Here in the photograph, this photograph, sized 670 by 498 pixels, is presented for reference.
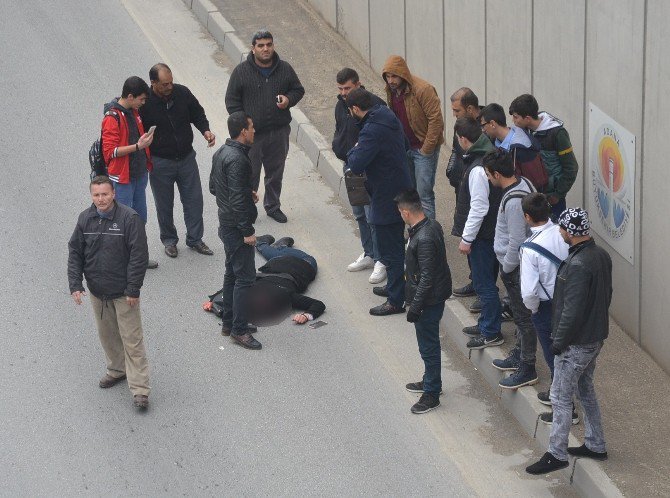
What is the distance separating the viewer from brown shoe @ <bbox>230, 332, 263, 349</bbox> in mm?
9695

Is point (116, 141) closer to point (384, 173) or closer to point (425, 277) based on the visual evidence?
point (384, 173)

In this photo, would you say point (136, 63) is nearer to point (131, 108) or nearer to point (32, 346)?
point (131, 108)

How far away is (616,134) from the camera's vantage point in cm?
907

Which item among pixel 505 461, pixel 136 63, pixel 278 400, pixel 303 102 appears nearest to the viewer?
pixel 505 461

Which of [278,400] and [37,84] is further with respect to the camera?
[37,84]

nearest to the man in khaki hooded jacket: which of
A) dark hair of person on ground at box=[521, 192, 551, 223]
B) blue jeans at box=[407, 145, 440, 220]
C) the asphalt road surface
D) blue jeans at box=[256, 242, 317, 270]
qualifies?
blue jeans at box=[407, 145, 440, 220]

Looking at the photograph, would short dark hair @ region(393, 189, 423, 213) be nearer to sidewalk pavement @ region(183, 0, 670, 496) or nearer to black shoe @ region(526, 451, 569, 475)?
Answer: sidewalk pavement @ region(183, 0, 670, 496)

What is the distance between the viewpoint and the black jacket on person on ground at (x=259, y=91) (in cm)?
1138

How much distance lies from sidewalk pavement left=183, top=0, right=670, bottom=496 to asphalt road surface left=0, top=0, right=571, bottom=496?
20cm

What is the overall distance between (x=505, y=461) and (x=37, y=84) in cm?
875

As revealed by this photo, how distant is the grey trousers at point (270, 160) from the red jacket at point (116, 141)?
146 centimetres

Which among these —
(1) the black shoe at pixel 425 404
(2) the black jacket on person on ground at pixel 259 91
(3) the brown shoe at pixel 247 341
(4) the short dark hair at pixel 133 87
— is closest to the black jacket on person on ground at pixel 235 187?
(3) the brown shoe at pixel 247 341

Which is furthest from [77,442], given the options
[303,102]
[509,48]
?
[303,102]

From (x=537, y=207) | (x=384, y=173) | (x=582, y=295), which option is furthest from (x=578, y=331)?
(x=384, y=173)
